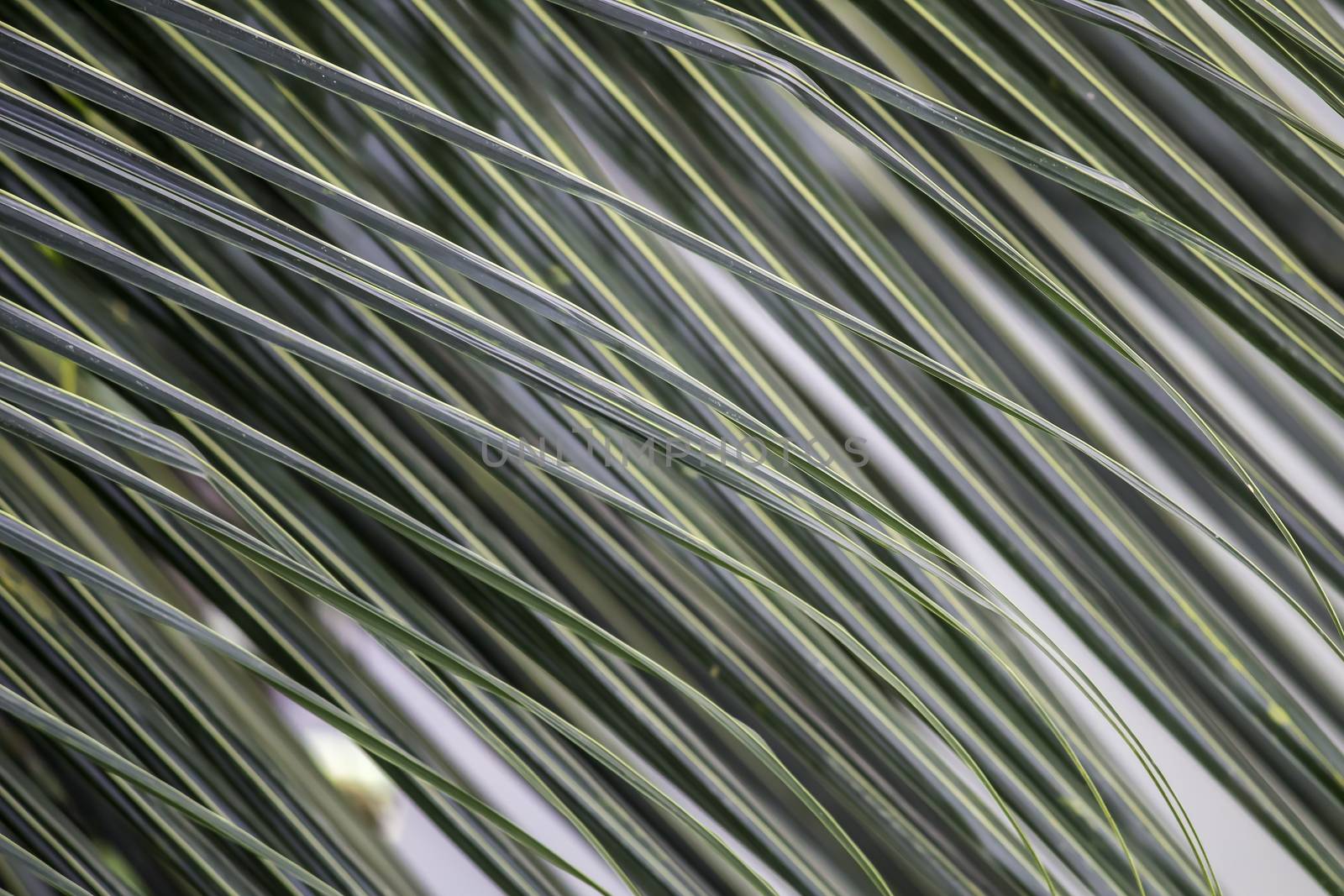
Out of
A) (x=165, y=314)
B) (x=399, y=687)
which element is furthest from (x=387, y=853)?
(x=165, y=314)

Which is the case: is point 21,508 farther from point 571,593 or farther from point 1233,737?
point 1233,737

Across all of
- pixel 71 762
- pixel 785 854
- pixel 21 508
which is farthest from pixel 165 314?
pixel 785 854

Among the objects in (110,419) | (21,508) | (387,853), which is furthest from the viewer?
(387,853)

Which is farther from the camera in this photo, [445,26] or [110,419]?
[445,26]

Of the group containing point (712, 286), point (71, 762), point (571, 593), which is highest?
point (712, 286)

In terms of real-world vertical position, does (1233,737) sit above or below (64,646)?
above

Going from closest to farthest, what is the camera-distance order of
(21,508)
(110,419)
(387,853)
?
(110,419) < (21,508) < (387,853)

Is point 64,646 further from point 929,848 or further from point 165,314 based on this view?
point 929,848

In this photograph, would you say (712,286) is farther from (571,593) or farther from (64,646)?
(64,646)

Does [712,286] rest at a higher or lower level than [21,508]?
higher

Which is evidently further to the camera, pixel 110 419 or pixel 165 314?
pixel 165 314
